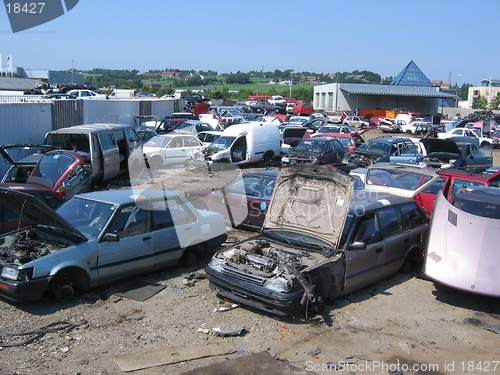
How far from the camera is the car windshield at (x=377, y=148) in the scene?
19.3 metres

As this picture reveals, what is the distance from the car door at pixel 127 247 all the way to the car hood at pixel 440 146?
15.1 m

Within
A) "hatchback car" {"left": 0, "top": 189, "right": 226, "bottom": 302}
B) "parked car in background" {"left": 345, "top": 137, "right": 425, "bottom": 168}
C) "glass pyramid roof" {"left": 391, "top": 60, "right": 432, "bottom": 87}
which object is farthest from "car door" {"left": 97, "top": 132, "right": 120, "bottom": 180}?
"glass pyramid roof" {"left": 391, "top": 60, "right": 432, "bottom": 87}

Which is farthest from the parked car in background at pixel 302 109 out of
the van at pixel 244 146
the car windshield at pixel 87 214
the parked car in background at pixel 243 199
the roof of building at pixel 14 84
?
the car windshield at pixel 87 214

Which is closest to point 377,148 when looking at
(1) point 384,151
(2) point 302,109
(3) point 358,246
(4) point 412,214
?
(1) point 384,151

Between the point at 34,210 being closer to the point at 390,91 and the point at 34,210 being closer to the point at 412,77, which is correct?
the point at 390,91

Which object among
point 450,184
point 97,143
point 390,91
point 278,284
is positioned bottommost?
point 278,284

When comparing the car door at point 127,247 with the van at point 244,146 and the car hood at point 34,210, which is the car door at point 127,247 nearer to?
the car hood at point 34,210

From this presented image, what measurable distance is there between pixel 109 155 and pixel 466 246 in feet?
35.8

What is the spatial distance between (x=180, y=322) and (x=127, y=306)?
91cm

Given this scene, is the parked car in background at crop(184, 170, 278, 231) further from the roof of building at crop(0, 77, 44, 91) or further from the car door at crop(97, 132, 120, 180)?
the roof of building at crop(0, 77, 44, 91)

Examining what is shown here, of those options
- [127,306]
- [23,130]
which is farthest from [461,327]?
[23,130]

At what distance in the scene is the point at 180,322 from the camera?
6.46m

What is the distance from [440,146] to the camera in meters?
19.7

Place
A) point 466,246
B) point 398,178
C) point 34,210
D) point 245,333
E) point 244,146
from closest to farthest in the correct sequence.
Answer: point 245,333, point 34,210, point 466,246, point 398,178, point 244,146
